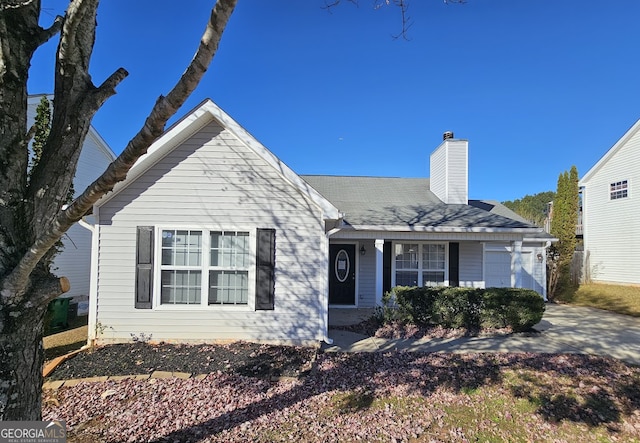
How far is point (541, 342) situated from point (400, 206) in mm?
6002

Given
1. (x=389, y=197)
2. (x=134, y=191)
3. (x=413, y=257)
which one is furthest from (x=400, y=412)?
(x=389, y=197)

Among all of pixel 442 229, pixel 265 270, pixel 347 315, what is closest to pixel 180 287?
pixel 265 270

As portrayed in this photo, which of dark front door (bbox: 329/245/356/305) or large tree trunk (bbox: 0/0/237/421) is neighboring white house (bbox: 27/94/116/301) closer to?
dark front door (bbox: 329/245/356/305)

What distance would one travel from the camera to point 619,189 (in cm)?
1619

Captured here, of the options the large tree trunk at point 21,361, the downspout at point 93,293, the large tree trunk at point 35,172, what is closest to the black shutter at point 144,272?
the downspout at point 93,293

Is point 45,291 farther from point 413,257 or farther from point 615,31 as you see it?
point 615,31

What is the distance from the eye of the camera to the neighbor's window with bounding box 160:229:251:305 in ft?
23.0

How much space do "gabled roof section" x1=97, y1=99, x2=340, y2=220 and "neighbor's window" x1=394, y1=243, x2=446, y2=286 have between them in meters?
5.41

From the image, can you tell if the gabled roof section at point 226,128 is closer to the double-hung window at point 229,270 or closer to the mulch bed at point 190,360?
the double-hung window at point 229,270

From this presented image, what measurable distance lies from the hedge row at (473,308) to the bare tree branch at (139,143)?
7684mm

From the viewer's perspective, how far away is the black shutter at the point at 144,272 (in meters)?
6.90

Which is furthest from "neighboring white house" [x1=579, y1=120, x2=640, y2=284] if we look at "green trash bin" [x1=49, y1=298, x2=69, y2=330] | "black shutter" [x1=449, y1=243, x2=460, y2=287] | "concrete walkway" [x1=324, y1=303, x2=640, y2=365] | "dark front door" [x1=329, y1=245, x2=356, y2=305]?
"green trash bin" [x1=49, y1=298, x2=69, y2=330]

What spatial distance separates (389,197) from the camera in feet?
43.8

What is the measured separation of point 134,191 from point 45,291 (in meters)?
5.03
